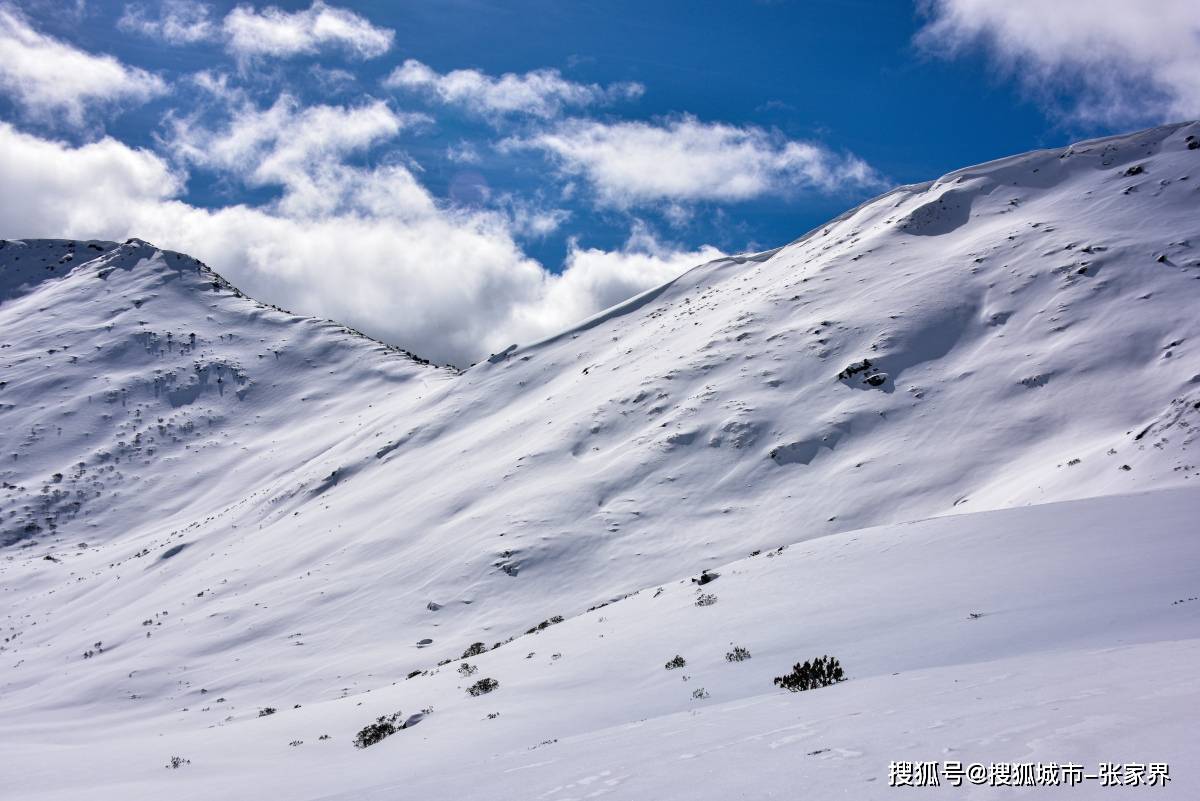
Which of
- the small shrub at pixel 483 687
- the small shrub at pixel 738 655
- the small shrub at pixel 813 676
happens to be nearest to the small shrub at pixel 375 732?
the small shrub at pixel 483 687

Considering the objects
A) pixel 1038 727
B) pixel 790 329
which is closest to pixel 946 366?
pixel 790 329

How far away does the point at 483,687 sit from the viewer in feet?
59.1

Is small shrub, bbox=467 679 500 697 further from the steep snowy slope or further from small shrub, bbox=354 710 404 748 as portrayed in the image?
small shrub, bbox=354 710 404 748

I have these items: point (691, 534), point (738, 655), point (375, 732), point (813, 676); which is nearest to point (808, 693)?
point (813, 676)

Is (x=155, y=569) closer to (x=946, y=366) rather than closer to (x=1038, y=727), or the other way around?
(x=946, y=366)

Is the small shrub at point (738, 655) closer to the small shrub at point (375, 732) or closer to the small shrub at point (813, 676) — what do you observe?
the small shrub at point (813, 676)

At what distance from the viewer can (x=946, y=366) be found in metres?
41.2

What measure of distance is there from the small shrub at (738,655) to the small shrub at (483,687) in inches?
232

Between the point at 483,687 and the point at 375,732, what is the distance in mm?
2627

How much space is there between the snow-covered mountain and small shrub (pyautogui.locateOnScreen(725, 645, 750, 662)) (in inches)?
10.8

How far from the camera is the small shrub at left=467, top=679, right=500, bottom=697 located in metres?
17.9

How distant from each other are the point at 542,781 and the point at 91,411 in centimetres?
9957

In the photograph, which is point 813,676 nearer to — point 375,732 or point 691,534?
point 375,732

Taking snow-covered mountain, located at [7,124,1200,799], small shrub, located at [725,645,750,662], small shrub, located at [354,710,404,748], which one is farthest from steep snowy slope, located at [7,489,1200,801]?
small shrub, located at [354,710,404,748]
